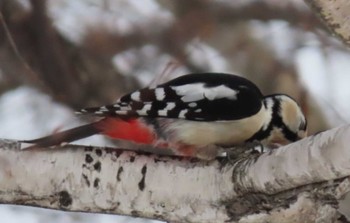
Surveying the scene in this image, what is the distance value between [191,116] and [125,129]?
6.5 inches

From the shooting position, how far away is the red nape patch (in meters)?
2.28

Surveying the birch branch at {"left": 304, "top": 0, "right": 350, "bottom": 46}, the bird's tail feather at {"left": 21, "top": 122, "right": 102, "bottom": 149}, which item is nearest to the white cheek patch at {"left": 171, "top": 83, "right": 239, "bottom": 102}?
the bird's tail feather at {"left": 21, "top": 122, "right": 102, "bottom": 149}

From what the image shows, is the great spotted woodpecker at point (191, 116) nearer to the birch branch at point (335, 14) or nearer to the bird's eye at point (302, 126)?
the bird's eye at point (302, 126)

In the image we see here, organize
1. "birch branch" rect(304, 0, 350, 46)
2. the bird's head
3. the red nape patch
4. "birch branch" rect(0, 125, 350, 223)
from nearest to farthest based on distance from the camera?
1. "birch branch" rect(304, 0, 350, 46)
2. "birch branch" rect(0, 125, 350, 223)
3. the red nape patch
4. the bird's head

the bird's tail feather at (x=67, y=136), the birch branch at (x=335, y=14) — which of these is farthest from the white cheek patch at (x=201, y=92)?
the birch branch at (x=335, y=14)

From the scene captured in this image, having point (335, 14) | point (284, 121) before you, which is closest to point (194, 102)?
point (284, 121)

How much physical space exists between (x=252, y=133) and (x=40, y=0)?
0.74 metres

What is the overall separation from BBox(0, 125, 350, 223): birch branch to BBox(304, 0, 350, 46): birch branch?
38cm

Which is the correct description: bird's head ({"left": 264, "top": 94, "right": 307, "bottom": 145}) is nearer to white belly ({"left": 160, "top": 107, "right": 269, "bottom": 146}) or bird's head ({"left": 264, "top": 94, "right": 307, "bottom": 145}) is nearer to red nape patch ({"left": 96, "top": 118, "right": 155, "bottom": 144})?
white belly ({"left": 160, "top": 107, "right": 269, "bottom": 146})

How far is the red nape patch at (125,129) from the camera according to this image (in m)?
2.28

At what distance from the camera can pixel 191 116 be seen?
2.32 metres

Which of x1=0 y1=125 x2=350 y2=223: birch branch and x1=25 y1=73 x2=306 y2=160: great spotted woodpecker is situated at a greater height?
x1=25 y1=73 x2=306 y2=160: great spotted woodpecker

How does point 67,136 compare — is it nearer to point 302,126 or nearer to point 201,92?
point 201,92

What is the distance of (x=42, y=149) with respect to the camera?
6.75 ft
